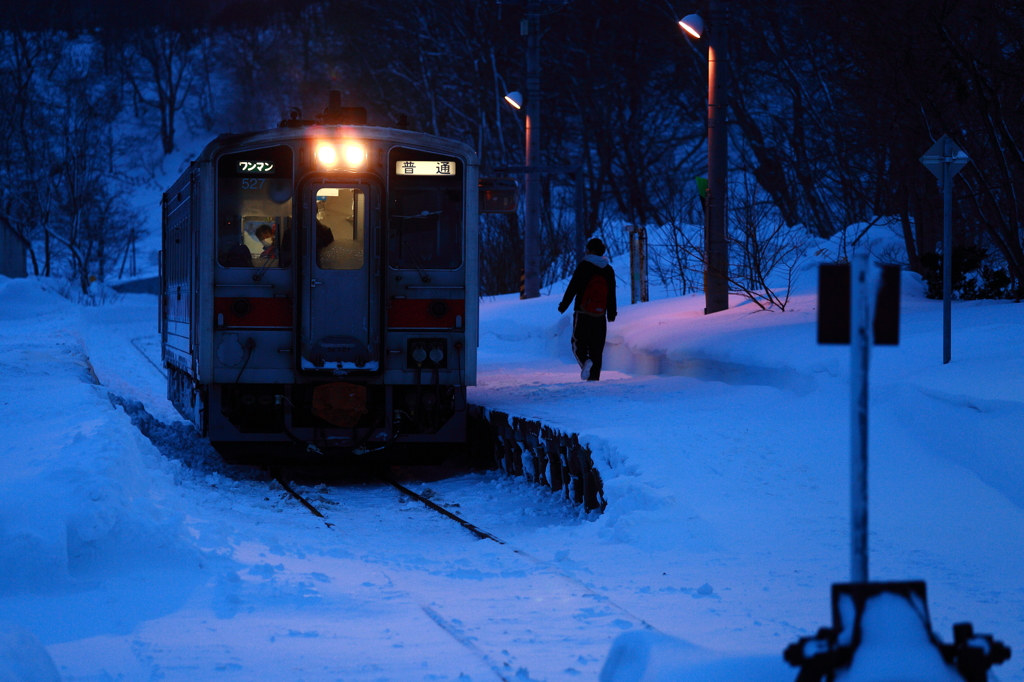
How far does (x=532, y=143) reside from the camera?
965 inches

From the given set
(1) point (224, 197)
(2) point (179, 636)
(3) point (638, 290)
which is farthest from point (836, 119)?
(2) point (179, 636)

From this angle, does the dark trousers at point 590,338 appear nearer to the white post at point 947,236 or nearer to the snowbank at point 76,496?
the white post at point 947,236

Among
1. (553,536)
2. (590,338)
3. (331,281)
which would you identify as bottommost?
(553,536)

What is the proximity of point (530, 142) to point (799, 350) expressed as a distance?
14111 millimetres

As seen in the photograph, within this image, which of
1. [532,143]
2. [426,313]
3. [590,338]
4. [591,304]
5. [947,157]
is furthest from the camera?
[532,143]

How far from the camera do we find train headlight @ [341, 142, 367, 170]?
32.4 ft

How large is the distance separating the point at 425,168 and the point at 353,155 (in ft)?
2.05

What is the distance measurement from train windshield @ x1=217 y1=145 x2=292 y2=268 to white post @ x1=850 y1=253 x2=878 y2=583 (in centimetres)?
725

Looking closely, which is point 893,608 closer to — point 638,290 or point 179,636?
point 179,636

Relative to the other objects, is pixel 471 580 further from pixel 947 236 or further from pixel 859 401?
pixel 947 236

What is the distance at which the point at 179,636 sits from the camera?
16.2 ft

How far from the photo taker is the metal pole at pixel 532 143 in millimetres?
24031

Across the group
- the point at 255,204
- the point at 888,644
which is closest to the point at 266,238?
the point at 255,204

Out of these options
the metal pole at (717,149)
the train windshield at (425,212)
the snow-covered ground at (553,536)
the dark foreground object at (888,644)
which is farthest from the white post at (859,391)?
the metal pole at (717,149)
